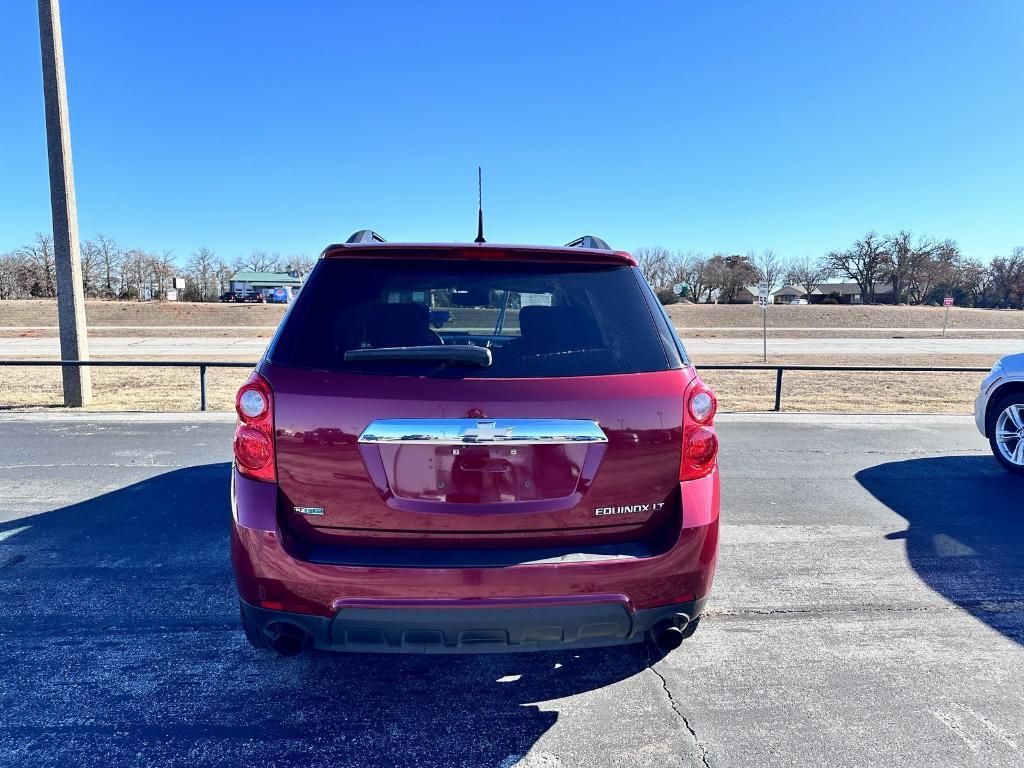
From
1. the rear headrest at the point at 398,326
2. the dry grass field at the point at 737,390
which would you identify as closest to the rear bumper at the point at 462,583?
the rear headrest at the point at 398,326

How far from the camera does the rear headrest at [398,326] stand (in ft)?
8.02

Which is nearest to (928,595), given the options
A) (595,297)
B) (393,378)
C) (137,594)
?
(595,297)

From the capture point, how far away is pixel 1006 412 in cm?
625

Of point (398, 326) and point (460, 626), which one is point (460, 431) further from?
point (460, 626)

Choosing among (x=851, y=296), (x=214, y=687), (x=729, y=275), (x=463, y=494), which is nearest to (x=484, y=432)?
(x=463, y=494)

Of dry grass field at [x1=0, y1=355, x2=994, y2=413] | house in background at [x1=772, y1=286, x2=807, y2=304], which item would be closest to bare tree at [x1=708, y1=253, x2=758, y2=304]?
house in background at [x1=772, y1=286, x2=807, y2=304]

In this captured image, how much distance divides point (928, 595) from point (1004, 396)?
3.68 m

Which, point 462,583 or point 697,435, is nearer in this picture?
point 462,583

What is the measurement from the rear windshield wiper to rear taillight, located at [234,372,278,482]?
33 centimetres

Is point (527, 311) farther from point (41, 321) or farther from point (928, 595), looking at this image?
point (41, 321)

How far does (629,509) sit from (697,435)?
14.9 inches

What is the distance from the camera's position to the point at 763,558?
4.30 m

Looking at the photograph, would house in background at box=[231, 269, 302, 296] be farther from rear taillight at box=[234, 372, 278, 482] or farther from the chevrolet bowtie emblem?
the chevrolet bowtie emblem

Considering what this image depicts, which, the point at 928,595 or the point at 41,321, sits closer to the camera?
the point at 928,595
